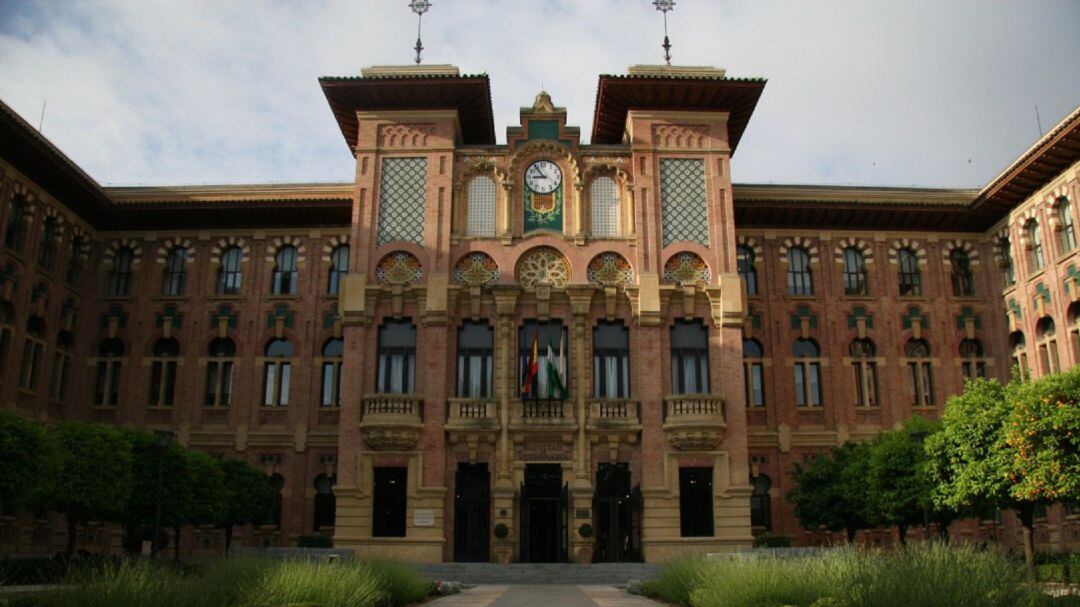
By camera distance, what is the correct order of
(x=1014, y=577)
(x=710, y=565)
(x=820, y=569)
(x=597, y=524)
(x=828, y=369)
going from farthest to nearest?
(x=828, y=369) → (x=597, y=524) → (x=710, y=565) → (x=820, y=569) → (x=1014, y=577)

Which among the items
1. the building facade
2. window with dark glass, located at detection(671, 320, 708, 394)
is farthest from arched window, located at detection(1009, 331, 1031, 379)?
window with dark glass, located at detection(671, 320, 708, 394)

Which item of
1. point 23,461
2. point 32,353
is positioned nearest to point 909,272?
point 23,461

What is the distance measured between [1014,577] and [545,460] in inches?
940

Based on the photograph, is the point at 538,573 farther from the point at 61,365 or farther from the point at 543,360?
the point at 61,365

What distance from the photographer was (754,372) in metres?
41.6

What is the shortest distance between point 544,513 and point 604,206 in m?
13.1

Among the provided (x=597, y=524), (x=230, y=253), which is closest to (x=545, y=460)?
(x=597, y=524)

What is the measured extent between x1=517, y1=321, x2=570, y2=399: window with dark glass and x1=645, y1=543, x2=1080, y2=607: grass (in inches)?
672

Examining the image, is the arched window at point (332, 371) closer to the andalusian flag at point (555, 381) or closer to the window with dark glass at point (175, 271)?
the window with dark glass at point (175, 271)

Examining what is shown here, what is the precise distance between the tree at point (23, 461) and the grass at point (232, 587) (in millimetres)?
9534

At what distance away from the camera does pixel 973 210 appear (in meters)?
42.4

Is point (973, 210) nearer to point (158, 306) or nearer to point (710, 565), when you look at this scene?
point (710, 565)

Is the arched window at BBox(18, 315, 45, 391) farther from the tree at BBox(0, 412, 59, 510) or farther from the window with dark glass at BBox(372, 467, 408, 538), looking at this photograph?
the window with dark glass at BBox(372, 467, 408, 538)

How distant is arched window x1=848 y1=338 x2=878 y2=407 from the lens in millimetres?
41469
